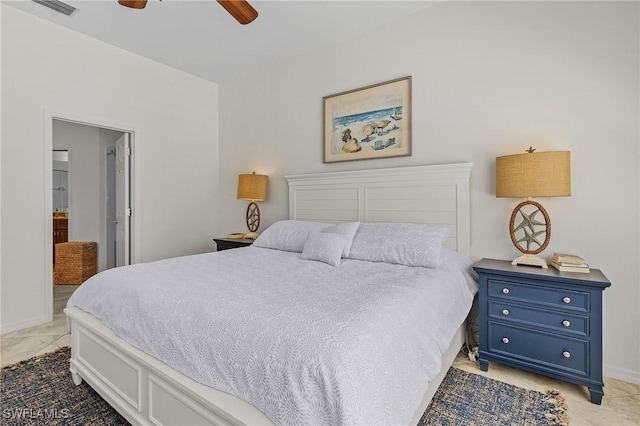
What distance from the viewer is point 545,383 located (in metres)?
1.97

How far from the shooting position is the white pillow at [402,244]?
2.14 meters

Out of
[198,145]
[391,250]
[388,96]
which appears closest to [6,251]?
[198,145]

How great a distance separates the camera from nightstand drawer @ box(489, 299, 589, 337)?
1825 mm

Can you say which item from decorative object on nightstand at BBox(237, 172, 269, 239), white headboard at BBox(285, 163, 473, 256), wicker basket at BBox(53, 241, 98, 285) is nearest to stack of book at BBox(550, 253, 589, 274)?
white headboard at BBox(285, 163, 473, 256)

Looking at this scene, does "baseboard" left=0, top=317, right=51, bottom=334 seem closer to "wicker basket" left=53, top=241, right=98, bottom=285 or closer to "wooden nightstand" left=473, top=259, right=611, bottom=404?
"wicker basket" left=53, top=241, right=98, bottom=285

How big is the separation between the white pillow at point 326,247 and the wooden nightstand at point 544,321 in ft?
3.11

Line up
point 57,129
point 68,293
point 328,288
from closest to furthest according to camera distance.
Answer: point 328,288 → point 68,293 → point 57,129

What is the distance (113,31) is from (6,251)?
233cm

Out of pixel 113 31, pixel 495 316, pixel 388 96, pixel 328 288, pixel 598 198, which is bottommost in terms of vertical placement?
pixel 495 316

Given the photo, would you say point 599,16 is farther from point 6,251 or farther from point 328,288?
point 6,251

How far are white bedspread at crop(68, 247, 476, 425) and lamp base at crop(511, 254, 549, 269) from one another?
1.63ft

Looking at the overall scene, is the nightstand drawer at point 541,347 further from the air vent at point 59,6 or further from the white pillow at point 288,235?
Answer: the air vent at point 59,6

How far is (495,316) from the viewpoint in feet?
6.81

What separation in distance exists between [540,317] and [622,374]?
763 mm
